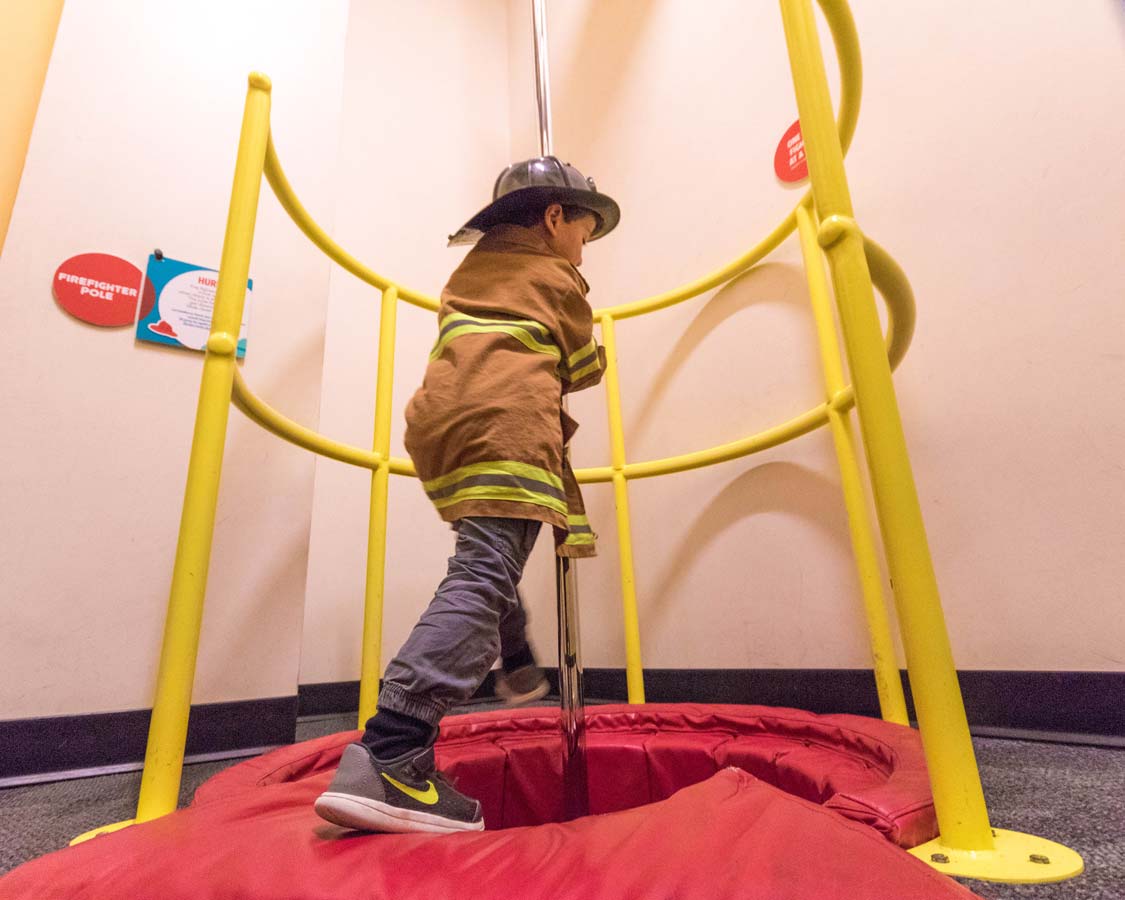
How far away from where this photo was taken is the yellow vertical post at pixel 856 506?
96 centimetres

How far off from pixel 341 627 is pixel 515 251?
1074 mm

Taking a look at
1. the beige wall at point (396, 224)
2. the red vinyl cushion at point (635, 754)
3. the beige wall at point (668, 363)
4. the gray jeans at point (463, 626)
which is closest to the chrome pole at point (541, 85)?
the beige wall at point (668, 363)

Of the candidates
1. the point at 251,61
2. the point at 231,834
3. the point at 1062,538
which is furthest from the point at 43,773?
the point at 1062,538

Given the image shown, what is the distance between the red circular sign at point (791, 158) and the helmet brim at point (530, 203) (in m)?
0.57

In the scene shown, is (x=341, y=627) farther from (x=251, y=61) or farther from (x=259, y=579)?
(x=251, y=61)

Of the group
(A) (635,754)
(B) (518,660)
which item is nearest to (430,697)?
(B) (518,660)

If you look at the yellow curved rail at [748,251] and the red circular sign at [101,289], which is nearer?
the yellow curved rail at [748,251]

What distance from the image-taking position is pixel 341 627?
1568 millimetres

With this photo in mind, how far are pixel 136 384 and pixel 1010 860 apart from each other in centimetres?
137

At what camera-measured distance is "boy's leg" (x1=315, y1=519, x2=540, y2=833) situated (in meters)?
0.55

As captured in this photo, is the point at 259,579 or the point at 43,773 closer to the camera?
the point at 43,773

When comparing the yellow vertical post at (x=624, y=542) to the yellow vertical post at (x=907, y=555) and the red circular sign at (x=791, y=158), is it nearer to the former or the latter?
the red circular sign at (x=791, y=158)

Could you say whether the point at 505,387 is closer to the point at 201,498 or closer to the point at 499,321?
the point at 499,321

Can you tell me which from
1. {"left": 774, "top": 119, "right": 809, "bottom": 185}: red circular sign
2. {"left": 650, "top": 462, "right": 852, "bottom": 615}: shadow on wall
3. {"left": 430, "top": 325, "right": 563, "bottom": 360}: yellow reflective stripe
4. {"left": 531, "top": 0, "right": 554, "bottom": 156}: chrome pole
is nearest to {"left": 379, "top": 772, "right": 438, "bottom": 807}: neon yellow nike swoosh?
{"left": 430, "top": 325, "right": 563, "bottom": 360}: yellow reflective stripe
